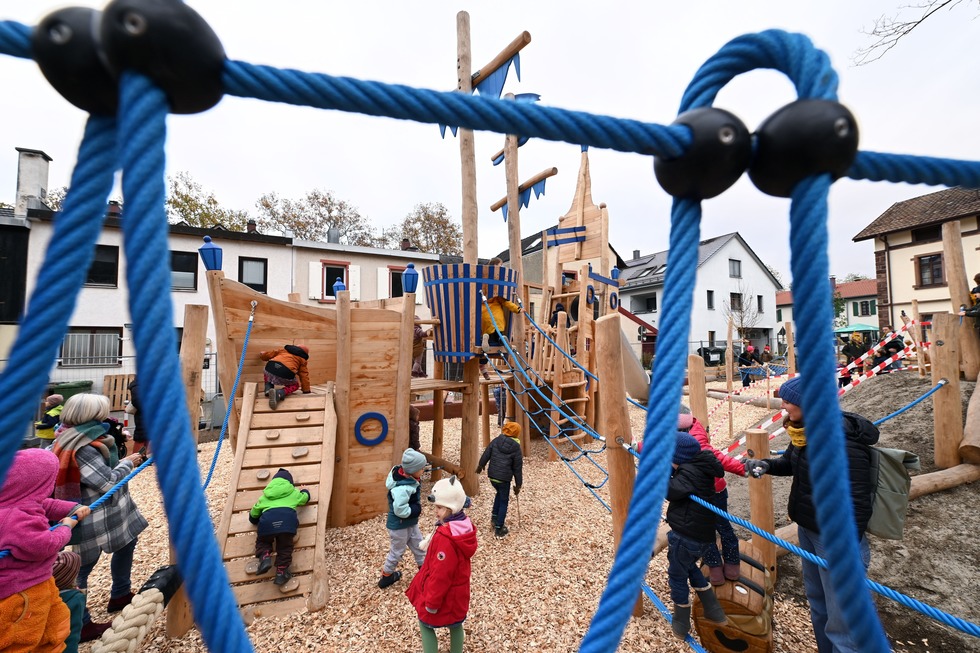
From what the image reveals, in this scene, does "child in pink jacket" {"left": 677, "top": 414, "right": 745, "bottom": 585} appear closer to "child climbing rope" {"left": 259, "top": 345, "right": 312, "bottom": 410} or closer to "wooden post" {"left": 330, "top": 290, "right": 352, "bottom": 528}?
"wooden post" {"left": 330, "top": 290, "right": 352, "bottom": 528}

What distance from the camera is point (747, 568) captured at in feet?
9.21

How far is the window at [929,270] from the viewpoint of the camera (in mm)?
17609

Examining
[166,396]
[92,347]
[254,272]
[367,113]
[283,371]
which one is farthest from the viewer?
[254,272]

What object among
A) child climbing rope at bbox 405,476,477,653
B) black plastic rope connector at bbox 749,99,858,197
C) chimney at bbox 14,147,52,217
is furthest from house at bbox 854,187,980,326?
chimney at bbox 14,147,52,217

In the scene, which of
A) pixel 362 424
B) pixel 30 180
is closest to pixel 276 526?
pixel 362 424

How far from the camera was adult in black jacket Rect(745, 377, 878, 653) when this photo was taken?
2.24m

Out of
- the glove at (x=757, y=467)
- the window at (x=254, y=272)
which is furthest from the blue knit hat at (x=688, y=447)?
the window at (x=254, y=272)

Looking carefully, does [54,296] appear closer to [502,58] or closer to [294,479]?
[294,479]

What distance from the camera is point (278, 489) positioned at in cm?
355

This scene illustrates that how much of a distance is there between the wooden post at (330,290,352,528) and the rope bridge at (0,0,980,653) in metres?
4.17

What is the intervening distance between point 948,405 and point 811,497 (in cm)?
302

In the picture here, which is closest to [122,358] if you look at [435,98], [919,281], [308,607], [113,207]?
[113,207]

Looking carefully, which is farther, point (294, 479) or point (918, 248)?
point (918, 248)

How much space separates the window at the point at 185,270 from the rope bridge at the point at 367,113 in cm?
1598
